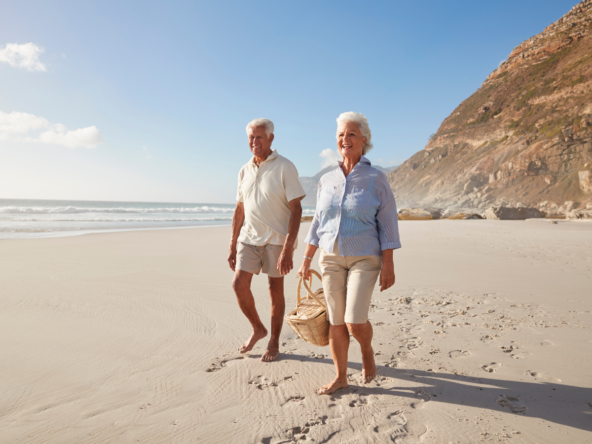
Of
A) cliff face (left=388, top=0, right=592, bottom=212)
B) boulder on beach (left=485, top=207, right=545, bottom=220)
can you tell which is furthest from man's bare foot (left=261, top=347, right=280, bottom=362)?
cliff face (left=388, top=0, right=592, bottom=212)

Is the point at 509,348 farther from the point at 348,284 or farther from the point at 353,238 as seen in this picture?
the point at 353,238

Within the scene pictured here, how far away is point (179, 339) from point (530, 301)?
4281 millimetres

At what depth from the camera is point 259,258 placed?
3.16 m

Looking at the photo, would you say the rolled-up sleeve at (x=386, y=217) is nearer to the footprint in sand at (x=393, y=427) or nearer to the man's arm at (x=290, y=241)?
the man's arm at (x=290, y=241)

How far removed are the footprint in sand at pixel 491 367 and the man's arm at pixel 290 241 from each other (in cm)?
174

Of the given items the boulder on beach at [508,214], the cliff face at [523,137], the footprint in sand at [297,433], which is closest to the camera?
the footprint in sand at [297,433]

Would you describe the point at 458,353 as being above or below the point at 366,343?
below

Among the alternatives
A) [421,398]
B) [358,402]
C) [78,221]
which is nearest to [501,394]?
[421,398]

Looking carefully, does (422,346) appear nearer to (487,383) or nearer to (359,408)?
(487,383)

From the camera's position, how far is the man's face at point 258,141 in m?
3.08

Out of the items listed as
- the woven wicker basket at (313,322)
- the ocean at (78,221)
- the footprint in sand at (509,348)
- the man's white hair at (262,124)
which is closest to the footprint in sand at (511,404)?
the footprint in sand at (509,348)

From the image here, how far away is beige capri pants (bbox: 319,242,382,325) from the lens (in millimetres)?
2381

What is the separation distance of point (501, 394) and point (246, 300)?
6.77 feet

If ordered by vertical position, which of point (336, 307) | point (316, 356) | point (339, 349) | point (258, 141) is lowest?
point (316, 356)
